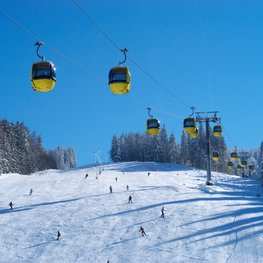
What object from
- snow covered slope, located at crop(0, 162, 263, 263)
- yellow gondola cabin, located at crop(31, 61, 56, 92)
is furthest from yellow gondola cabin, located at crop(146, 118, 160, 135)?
yellow gondola cabin, located at crop(31, 61, 56, 92)

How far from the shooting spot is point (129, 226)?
34.4m

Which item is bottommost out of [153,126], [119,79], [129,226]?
[129,226]

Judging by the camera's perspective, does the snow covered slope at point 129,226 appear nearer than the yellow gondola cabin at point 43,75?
No

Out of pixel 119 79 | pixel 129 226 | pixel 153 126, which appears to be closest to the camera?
pixel 119 79

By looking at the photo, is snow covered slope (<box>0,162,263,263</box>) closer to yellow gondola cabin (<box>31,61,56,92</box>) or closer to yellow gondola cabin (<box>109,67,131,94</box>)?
yellow gondola cabin (<box>109,67,131,94</box>)

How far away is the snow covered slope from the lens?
2861 centimetres

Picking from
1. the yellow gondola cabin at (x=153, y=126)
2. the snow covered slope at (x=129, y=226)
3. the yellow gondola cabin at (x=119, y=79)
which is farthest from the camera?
the yellow gondola cabin at (x=153, y=126)

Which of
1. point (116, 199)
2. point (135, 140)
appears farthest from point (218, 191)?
point (135, 140)

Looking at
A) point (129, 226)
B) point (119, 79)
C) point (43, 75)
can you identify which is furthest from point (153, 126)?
point (43, 75)

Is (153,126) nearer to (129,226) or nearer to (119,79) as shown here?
(129,226)

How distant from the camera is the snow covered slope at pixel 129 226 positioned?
28.6 meters

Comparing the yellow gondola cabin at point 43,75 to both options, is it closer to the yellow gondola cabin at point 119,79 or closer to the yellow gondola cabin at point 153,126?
the yellow gondola cabin at point 119,79

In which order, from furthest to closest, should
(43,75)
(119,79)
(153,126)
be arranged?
(153,126) < (119,79) < (43,75)

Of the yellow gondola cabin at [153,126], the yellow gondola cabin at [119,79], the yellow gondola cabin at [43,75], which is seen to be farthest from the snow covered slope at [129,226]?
the yellow gondola cabin at [43,75]
